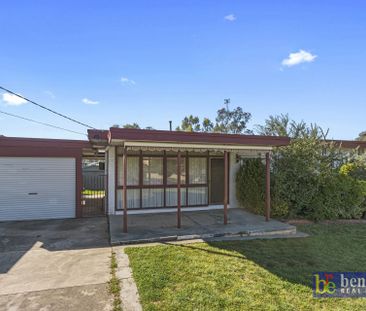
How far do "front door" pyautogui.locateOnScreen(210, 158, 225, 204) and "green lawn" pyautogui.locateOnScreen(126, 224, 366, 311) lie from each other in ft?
12.5

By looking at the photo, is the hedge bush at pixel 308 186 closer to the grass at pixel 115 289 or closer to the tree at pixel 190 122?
the grass at pixel 115 289

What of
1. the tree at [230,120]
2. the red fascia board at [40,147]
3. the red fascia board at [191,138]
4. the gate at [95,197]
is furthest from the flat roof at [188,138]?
the tree at [230,120]

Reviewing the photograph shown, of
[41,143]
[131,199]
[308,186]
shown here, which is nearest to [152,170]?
[131,199]

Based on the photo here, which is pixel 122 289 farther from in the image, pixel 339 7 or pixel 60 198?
pixel 339 7

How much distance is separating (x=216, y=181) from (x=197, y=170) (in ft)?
3.08

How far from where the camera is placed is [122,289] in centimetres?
359

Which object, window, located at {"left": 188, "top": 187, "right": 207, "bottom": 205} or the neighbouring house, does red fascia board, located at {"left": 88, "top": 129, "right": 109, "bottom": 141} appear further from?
window, located at {"left": 188, "top": 187, "right": 207, "bottom": 205}

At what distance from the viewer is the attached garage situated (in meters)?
8.21

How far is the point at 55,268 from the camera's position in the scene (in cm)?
437

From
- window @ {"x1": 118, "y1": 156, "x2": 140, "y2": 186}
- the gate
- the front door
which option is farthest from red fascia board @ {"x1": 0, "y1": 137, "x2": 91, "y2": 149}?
the front door

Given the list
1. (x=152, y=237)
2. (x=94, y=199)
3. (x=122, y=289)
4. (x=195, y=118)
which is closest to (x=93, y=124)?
(x=195, y=118)

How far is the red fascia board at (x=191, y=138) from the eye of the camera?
5.86 metres

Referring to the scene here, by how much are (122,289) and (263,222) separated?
503 centimetres

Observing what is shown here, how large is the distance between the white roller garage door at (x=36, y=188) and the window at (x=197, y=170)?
4236mm
